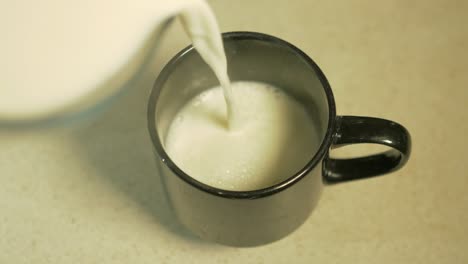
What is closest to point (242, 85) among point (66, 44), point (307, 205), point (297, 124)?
point (297, 124)

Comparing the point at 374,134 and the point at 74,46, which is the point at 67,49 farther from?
the point at 374,134

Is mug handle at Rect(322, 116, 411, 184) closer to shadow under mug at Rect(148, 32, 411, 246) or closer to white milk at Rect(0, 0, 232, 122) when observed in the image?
shadow under mug at Rect(148, 32, 411, 246)

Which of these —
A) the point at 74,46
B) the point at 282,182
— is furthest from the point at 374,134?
the point at 74,46

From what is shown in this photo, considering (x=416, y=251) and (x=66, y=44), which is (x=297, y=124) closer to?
(x=416, y=251)

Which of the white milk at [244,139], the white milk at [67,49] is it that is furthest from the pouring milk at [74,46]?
the white milk at [244,139]

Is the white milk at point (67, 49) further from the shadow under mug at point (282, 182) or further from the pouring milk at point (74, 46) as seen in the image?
the shadow under mug at point (282, 182)

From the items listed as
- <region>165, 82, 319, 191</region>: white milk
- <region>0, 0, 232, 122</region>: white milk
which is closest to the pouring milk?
<region>0, 0, 232, 122</region>: white milk
